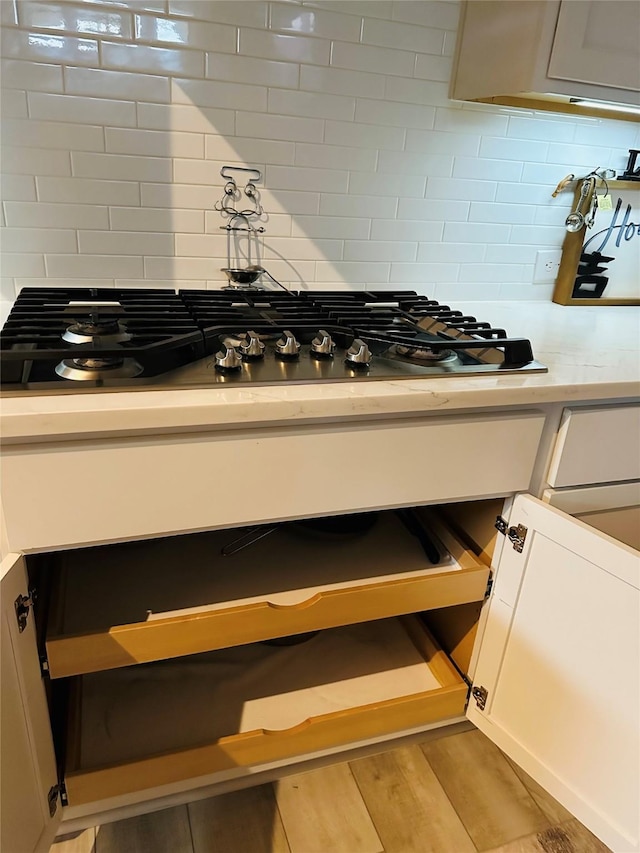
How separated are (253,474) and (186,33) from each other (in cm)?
96

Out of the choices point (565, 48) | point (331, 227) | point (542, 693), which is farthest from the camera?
point (331, 227)

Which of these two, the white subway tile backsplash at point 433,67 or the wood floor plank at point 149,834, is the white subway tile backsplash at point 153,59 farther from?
the wood floor plank at point 149,834

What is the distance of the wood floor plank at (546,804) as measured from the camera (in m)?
1.23

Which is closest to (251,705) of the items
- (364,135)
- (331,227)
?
(331,227)

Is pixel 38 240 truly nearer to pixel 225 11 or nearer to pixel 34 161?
pixel 34 161

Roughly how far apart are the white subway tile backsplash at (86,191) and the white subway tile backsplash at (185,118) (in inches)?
5.0

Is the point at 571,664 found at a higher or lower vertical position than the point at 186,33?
lower

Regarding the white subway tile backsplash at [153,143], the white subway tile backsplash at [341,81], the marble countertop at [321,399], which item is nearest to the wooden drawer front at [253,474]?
the marble countertop at [321,399]

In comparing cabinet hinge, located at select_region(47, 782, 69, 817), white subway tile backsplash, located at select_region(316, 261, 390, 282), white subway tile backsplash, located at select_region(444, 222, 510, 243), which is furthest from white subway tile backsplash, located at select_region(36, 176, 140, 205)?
cabinet hinge, located at select_region(47, 782, 69, 817)

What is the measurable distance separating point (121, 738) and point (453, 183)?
1.48 metres

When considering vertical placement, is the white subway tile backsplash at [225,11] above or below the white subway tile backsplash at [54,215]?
above

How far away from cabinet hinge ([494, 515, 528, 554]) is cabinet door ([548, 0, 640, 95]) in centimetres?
88

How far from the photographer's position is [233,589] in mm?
1140

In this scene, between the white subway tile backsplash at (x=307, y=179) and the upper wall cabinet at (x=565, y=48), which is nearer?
the upper wall cabinet at (x=565, y=48)
